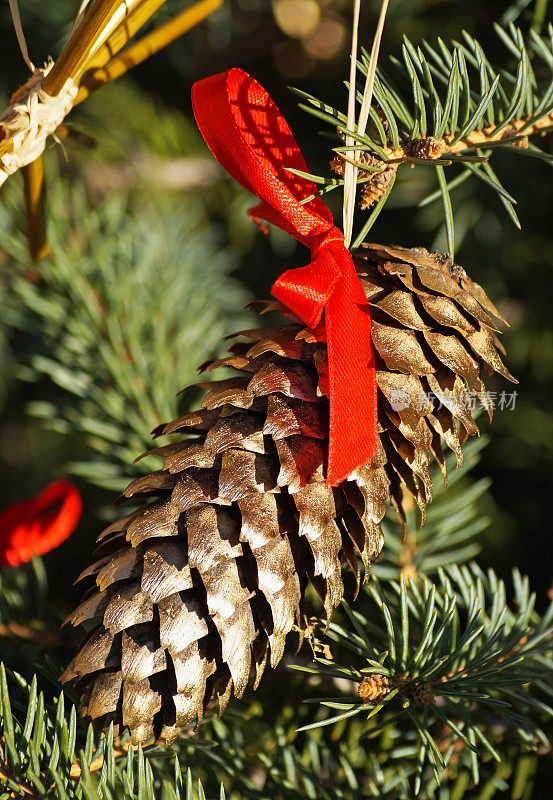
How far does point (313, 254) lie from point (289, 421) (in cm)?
8

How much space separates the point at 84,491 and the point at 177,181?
354 millimetres

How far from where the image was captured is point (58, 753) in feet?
0.94

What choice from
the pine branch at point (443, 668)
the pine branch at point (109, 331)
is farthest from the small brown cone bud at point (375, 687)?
the pine branch at point (109, 331)

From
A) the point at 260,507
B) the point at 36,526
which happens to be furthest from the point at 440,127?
the point at 36,526

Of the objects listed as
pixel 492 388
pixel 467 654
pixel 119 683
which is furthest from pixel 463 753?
pixel 492 388

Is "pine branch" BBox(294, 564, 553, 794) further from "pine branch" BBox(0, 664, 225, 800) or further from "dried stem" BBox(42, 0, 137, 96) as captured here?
"dried stem" BBox(42, 0, 137, 96)

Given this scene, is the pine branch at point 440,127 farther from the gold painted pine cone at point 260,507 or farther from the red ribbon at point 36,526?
the red ribbon at point 36,526

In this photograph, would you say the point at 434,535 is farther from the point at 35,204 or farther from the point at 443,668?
the point at 35,204

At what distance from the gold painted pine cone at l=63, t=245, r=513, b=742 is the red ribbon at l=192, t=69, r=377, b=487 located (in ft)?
0.05

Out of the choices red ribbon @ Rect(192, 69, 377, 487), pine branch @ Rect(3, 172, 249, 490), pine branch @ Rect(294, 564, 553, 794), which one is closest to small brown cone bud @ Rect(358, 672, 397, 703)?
pine branch @ Rect(294, 564, 553, 794)

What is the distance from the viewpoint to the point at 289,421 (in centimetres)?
30

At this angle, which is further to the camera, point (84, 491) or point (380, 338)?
point (84, 491)

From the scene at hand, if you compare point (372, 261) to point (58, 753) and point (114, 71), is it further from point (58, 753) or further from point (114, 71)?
point (58, 753)

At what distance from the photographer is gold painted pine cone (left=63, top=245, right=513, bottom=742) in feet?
0.94
